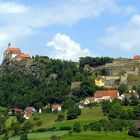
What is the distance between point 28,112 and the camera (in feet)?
469

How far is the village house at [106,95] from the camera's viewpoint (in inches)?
5512

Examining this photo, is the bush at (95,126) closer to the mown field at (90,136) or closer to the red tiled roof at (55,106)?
the mown field at (90,136)

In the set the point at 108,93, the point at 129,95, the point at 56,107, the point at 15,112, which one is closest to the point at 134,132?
the point at 129,95

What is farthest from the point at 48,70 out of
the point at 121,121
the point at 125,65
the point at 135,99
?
the point at 121,121

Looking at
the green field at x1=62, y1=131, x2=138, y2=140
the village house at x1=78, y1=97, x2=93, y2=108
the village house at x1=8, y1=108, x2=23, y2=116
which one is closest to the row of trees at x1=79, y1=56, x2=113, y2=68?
the village house at x1=78, y1=97, x2=93, y2=108

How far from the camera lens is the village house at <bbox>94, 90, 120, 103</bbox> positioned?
5512 inches

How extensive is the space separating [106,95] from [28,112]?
22.7 meters

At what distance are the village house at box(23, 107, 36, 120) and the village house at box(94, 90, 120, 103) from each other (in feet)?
60.9

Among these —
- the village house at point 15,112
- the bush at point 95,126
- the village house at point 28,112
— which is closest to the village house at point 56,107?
the village house at point 28,112

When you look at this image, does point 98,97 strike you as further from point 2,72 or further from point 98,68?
point 2,72

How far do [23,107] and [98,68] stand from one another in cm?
3122

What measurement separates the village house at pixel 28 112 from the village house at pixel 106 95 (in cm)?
1858

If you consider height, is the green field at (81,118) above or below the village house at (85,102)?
below

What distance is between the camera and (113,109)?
118500 millimetres
